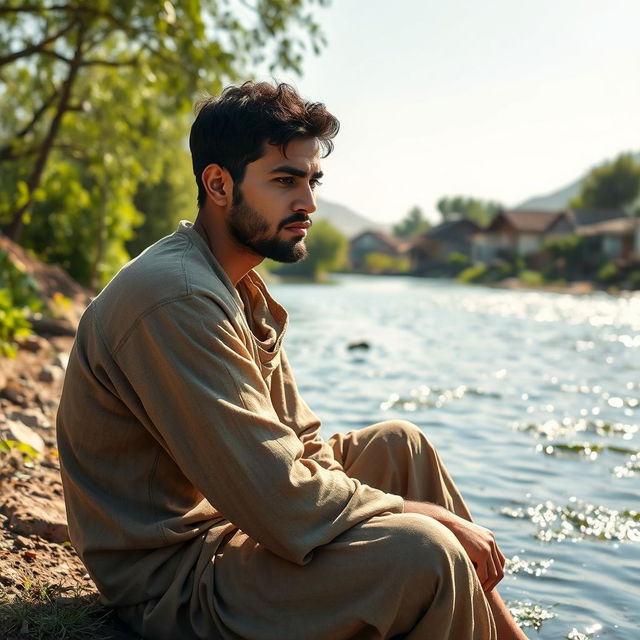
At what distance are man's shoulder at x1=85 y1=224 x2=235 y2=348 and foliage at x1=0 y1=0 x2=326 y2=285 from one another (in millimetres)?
6728

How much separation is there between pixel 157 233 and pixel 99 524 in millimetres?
29440

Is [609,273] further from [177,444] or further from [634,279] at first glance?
[177,444]

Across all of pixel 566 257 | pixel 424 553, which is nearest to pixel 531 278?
pixel 566 257

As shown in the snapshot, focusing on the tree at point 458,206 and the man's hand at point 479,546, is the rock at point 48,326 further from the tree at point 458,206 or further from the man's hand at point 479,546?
the tree at point 458,206

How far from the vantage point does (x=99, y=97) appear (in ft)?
48.6

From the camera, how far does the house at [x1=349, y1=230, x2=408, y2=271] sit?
10904 centimetres

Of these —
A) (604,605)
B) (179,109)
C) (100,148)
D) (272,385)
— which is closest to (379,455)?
(272,385)

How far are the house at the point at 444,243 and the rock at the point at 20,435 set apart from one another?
80690 mm

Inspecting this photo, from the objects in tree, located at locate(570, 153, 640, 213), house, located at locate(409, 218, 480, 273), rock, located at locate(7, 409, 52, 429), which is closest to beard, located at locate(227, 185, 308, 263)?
rock, located at locate(7, 409, 52, 429)

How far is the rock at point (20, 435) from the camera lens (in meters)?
4.29

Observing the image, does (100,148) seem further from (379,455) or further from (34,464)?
(379,455)

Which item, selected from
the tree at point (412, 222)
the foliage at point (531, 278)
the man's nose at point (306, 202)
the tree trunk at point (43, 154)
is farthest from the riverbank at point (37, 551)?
the tree at point (412, 222)

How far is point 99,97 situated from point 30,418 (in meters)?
10.8

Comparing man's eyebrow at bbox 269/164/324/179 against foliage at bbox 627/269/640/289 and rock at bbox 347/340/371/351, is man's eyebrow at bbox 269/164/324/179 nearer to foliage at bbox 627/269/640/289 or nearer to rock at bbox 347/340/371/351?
rock at bbox 347/340/371/351
